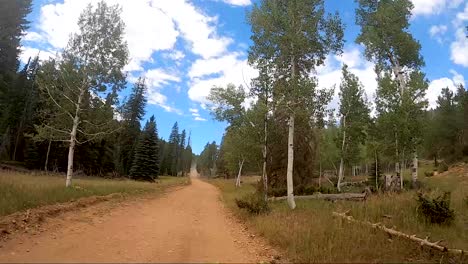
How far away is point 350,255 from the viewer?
8711 mm

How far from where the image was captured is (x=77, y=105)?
2194cm

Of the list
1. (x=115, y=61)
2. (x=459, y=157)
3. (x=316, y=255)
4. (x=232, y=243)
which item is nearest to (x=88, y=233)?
(x=232, y=243)

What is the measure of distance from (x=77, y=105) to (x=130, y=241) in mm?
14382

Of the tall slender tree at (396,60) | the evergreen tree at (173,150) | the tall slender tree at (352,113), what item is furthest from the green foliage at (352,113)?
the evergreen tree at (173,150)

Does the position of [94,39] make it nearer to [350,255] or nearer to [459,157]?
[350,255]

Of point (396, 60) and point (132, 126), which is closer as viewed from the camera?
point (396, 60)

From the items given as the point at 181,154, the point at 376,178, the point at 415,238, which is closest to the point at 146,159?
the point at 376,178

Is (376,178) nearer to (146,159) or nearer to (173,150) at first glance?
(146,159)

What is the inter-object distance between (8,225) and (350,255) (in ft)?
30.2

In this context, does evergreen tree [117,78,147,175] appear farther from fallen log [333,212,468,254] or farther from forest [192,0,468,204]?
fallen log [333,212,468,254]

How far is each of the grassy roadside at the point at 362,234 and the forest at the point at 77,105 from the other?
1409cm

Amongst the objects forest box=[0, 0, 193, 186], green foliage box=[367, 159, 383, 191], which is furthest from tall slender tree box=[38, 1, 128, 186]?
green foliage box=[367, 159, 383, 191]

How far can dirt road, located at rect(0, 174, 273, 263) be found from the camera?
8211mm

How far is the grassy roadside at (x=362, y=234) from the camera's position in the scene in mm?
8961
